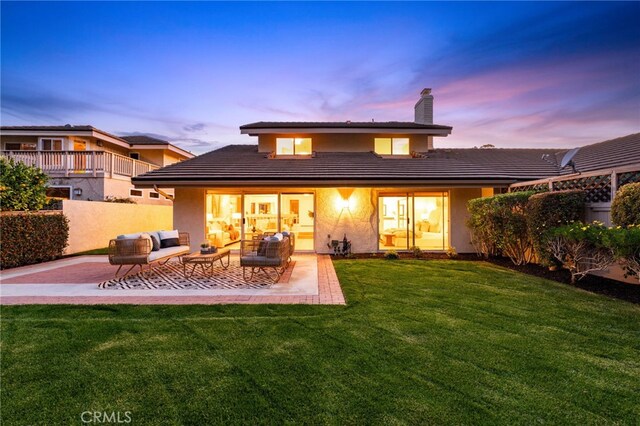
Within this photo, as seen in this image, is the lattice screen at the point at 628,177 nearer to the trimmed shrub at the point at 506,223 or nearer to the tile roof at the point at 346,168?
the trimmed shrub at the point at 506,223

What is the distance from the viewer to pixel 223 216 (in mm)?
12477

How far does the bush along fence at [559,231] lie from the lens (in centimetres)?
562

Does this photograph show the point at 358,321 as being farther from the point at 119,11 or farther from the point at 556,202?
the point at 119,11

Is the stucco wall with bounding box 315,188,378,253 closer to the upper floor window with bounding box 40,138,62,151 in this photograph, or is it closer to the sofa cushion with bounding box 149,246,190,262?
the sofa cushion with bounding box 149,246,190,262

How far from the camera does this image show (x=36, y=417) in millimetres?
2514

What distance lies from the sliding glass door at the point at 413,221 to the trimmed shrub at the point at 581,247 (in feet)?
16.2

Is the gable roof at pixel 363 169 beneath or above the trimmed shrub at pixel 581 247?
above

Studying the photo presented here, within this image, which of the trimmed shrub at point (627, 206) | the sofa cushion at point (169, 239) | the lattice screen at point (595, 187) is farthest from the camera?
the sofa cushion at point (169, 239)

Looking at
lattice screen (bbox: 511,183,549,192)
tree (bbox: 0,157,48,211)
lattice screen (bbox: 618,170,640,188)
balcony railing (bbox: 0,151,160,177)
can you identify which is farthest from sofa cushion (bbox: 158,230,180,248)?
lattice screen (bbox: 618,170,640,188)

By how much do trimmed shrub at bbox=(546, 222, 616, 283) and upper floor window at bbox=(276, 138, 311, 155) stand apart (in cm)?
1027

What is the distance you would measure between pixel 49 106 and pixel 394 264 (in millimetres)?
32385

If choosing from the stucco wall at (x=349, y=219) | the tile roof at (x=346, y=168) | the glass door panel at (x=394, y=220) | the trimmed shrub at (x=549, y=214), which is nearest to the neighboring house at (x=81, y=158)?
the tile roof at (x=346, y=168)

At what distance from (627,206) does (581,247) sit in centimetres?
132

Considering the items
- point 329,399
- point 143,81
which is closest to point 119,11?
point 143,81
